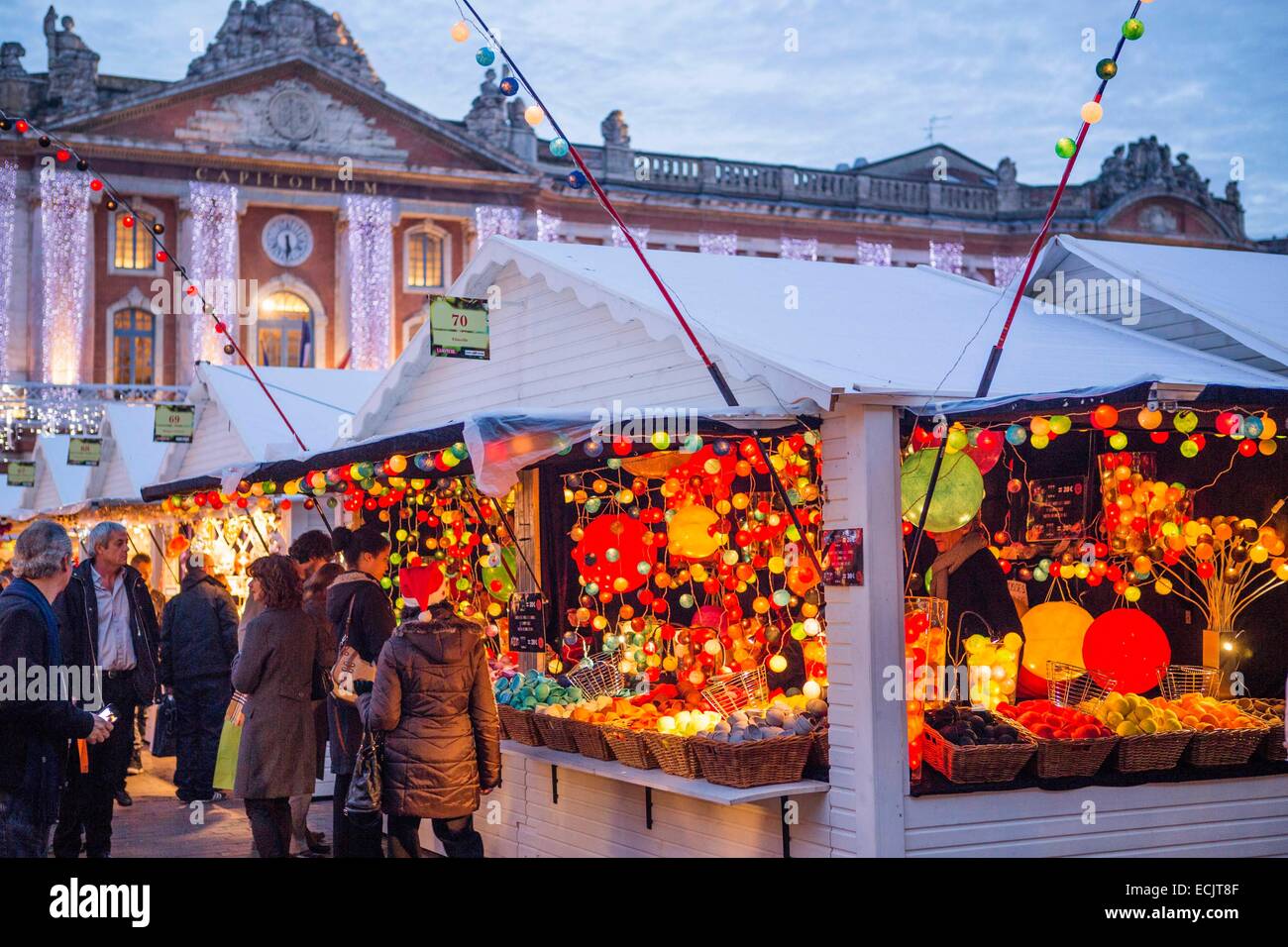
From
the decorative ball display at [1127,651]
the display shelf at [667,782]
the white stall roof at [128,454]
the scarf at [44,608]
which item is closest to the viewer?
the scarf at [44,608]

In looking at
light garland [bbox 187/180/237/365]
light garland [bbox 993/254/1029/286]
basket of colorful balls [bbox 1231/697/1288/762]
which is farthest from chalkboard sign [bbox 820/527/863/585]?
light garland [bbox 993/254/1029/286]

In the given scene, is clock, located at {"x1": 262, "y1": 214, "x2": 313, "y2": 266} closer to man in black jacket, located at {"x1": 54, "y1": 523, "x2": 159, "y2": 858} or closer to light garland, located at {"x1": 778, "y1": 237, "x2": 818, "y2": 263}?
light garland, located at {"x1": 778, "y1": 237, "x2": 818, "y2": 263}

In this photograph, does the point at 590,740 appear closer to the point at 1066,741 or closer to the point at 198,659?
the point at 1066,741

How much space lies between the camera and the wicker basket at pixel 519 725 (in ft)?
25.2

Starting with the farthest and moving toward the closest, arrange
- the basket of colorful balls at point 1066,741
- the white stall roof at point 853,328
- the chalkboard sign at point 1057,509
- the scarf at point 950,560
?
the chalkboard sign at point 1057,509
the scarf at point 950,560
the white stall roof at point 853,328
the basket of colorful balls at point 1066,741

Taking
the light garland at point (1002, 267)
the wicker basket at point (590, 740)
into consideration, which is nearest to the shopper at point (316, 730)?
the wicker basket at point (590, 740)

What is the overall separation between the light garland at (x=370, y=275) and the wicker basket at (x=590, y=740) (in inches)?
1009

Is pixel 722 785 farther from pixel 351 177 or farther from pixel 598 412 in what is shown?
pixel 351 177

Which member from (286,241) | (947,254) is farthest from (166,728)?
(947,254)

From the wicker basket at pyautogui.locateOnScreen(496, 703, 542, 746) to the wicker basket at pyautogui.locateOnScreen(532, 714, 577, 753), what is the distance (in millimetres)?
51

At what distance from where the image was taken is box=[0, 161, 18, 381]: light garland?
30188 millimetres

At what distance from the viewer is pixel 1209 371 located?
23.9 ft

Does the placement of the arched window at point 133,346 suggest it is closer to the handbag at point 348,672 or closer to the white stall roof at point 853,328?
the white stall roof at point 853,328
